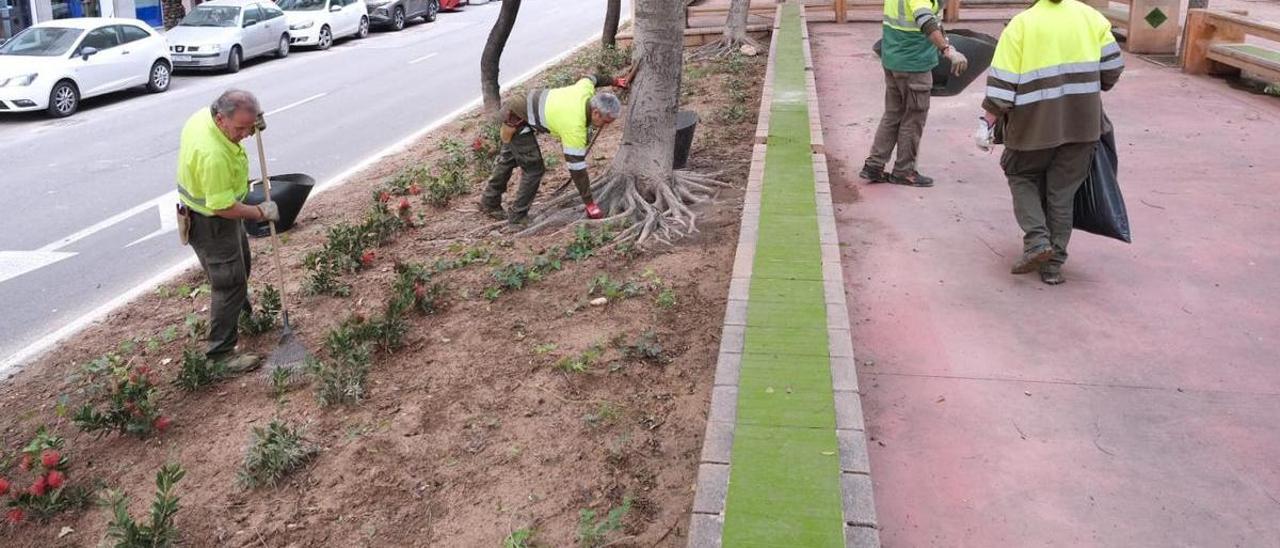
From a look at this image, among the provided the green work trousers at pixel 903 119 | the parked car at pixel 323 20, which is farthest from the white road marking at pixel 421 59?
the green work trousers at pixel 903 119

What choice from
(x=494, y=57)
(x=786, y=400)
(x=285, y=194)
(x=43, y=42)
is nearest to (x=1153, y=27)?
(x=494, y=57)

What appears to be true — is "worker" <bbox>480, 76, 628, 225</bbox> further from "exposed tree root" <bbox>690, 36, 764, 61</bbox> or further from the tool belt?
"exposed tree root" <bbox>690, 36, 764, 61</bbox>

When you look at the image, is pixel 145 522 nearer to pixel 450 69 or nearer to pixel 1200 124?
pixel 1200 124

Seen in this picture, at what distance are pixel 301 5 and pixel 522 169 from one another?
2023 cm

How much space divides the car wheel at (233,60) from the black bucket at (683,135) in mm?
14817

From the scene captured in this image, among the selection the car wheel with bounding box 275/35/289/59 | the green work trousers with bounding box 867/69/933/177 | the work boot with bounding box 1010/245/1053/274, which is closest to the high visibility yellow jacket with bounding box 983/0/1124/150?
the work boot with bounding box 1010/245/1053/274

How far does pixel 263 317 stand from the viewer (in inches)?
257

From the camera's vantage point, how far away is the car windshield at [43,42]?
662 inches

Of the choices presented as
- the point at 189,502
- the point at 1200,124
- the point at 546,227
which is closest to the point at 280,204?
the point at 546,227

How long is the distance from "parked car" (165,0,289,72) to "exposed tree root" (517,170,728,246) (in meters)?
15.1

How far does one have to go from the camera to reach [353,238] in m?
7.70

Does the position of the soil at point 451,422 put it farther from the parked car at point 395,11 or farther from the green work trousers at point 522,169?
the parked car at point 395,11

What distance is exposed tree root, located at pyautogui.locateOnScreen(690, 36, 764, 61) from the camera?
1770cm

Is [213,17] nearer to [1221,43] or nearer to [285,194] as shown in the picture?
[285,194]
